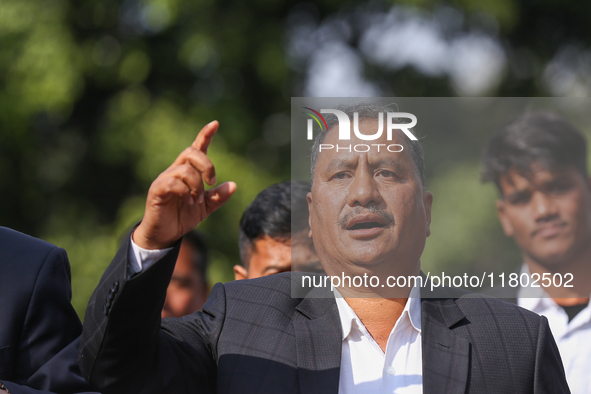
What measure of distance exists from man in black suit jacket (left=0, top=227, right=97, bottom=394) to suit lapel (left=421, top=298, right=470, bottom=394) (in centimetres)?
102

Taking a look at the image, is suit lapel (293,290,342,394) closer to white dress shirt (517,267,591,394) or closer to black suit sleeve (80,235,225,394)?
black suit sleeve (80,235,225,394)

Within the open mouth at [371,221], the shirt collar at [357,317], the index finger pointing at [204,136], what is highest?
the index finger pointing at [204,136]

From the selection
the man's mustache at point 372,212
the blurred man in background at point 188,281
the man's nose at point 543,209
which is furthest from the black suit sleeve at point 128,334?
the blurred man in background at point 188,281

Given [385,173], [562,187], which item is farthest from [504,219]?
[385,173]

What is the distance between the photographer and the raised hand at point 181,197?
5.38 feet

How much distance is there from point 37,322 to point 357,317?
0.99m

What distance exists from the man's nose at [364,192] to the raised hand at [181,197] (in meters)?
0.36

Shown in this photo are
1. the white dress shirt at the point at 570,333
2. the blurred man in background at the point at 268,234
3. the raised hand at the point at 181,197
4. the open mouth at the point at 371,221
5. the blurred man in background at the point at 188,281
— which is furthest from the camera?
the blurred man in background at the point at 188,281

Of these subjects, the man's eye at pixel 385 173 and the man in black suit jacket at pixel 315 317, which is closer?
the man in black suit jacket at pixel 315 317

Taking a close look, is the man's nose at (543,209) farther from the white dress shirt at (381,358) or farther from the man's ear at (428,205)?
the white dress shirt at (381,358)

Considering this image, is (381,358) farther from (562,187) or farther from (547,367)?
(562,187)

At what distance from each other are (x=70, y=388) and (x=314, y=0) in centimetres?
611

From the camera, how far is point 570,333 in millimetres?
2121

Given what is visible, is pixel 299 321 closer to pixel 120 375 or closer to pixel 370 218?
pixel 370 218
